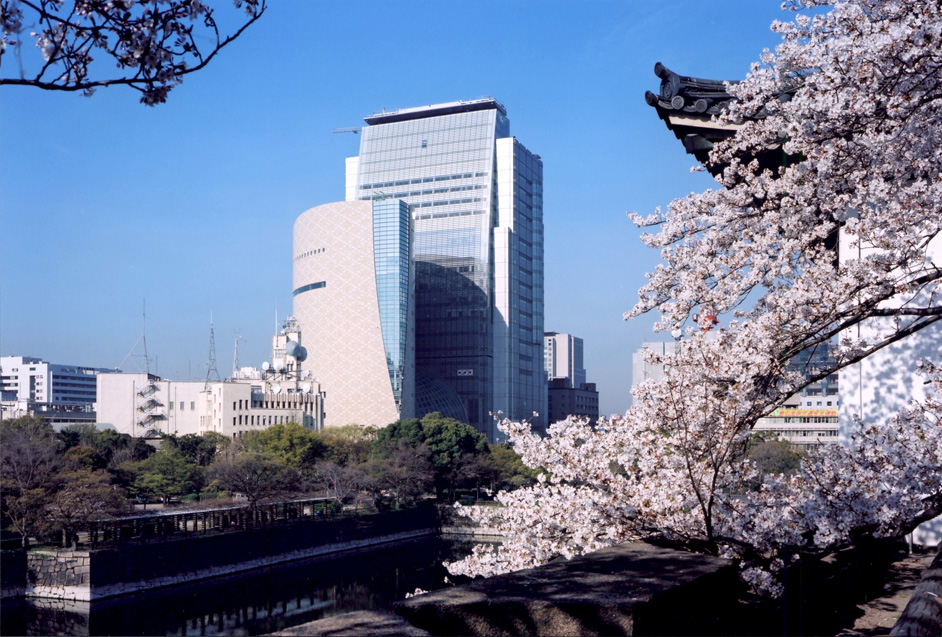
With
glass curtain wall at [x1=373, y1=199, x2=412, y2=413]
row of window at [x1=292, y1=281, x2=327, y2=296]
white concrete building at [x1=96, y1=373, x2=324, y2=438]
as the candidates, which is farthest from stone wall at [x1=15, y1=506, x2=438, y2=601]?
row of window at [x1=292, y1=281, x2=327, y2=296]

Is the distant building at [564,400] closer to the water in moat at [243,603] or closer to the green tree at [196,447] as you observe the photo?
the green tree at [196,447]

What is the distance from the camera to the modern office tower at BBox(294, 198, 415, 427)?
86.8m

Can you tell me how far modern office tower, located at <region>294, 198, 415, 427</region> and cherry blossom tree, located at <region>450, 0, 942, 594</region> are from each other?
79.9 meters

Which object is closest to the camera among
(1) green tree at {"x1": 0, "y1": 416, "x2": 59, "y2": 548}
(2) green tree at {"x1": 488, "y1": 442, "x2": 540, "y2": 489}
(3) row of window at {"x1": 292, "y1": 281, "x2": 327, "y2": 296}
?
(1) green tree at {"x1": 0, "y1": 416, "x2": 59, "y2": 548}

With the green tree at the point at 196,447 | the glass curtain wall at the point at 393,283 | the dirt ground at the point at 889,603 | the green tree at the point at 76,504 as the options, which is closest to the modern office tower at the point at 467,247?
the glass curtain wall at the point at 393,283

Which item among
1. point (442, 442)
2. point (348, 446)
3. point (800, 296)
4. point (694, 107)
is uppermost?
point (694, 107)

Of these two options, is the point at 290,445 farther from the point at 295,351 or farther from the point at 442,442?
the point at 295,351

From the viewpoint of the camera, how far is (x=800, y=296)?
6051 millimetres

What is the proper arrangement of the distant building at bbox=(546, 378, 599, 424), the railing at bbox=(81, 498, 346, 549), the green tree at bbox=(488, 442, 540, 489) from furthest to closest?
the distant building at bbox=(546, 378, 599, 424)
the green tree at bbox=(488, 442, 540, 489)
the railing at bbox=(81, 498, 346, 549)

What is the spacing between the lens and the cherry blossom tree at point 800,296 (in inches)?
221

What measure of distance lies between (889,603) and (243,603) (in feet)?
98.8

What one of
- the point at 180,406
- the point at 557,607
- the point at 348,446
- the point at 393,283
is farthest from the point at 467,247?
the point at 557,607

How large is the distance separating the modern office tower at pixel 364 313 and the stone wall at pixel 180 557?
38.6 metres

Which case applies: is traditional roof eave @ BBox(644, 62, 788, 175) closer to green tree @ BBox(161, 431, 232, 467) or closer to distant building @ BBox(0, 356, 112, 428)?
green tree @ BBox(161, 431, 232, 467)
